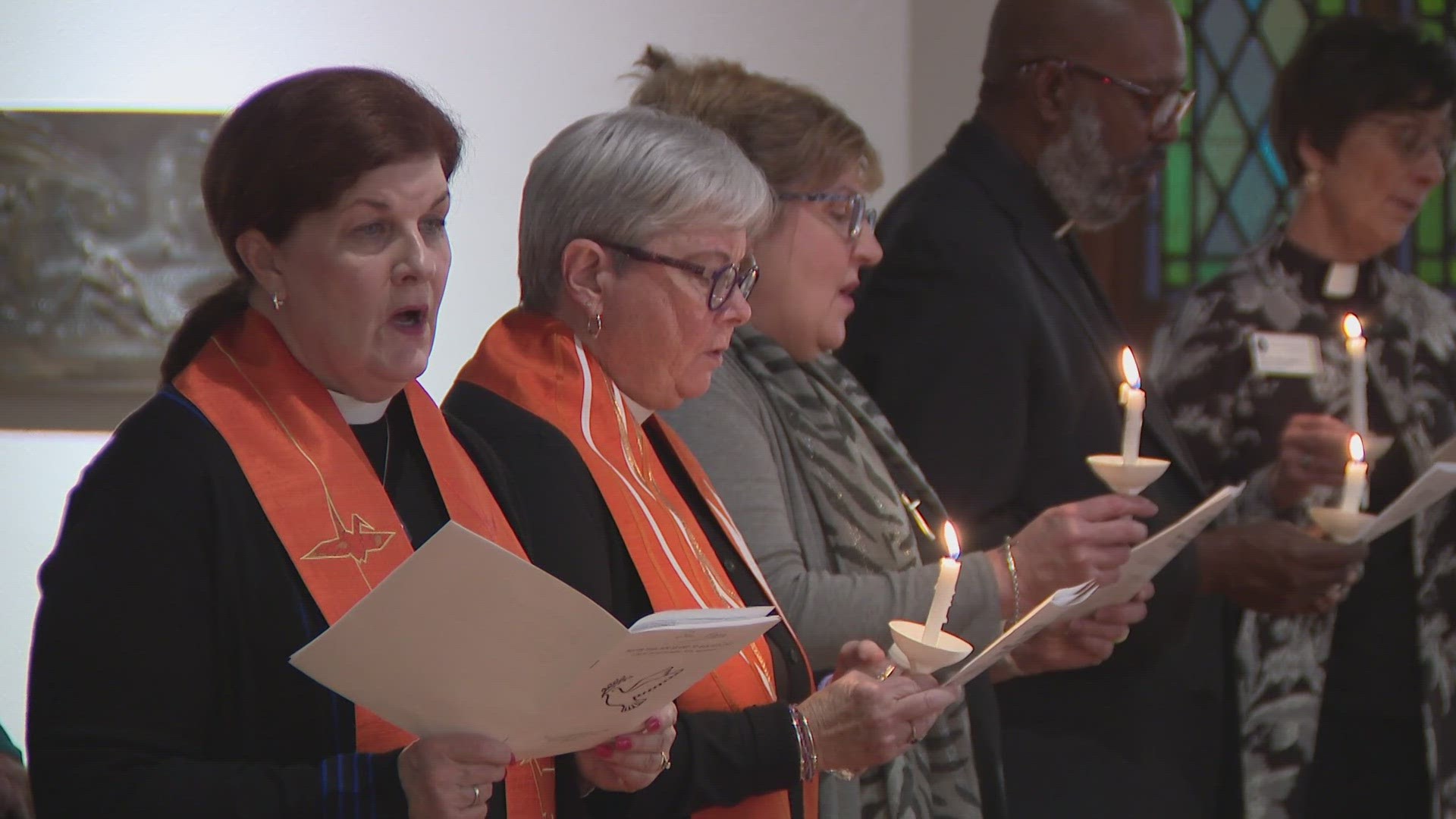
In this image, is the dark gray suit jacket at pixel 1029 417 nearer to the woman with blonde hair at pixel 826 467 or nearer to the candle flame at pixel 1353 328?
the woman with blonde hair at pixel 826 467

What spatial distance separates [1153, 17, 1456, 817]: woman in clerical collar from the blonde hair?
4.02 feet

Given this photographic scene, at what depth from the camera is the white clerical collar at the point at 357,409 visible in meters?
1.59

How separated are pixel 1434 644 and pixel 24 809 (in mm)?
2517

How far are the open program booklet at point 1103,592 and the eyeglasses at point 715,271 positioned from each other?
1.74 ft

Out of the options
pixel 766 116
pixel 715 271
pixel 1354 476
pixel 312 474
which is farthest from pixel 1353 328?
pixel 312 474

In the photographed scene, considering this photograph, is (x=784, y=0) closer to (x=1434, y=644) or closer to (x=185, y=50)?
(x=185, y=50)

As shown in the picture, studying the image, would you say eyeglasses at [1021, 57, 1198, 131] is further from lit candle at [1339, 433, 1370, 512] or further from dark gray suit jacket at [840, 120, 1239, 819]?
lit candle at [1339, 433, 1370, 512]

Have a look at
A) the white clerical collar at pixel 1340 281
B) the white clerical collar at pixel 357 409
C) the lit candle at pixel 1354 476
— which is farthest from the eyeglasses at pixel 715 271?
the white clerical collar at pixel 1340 281

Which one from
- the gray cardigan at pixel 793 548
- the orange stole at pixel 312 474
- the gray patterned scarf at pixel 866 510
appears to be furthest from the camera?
the gray patterned scarf at pixel 866 510

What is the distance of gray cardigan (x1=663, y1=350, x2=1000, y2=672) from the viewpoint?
207 centimetres

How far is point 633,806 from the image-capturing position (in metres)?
1.74

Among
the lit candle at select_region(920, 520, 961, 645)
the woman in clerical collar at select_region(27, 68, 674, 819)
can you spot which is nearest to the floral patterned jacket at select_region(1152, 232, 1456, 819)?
the lit candle at select_region(920, 520, 961, 645)

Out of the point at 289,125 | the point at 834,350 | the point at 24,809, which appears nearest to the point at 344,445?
the point at 289,125

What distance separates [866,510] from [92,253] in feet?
5.14
